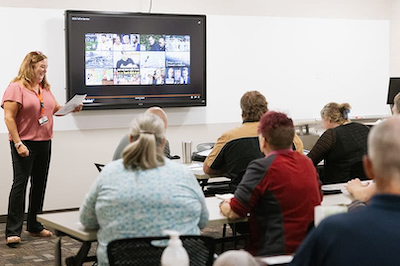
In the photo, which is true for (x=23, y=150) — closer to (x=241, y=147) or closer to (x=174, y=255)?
(x=241, y=147)

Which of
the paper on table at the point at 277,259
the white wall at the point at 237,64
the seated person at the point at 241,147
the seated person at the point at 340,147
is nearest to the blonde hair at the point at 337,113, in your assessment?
the seated person at the point at 340,147

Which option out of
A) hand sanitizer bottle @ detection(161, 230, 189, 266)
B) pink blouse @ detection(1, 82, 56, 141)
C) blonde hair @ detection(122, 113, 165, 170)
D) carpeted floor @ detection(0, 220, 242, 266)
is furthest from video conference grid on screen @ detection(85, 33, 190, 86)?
hand sanitizer bottle @ detection(161, 230, 189, 266)

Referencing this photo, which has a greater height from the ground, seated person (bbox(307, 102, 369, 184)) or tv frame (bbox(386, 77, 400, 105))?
tv frame (bbox(386, 77, 400, 105))

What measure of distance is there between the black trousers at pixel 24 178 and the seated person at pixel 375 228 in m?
4.60

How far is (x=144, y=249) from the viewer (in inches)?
114

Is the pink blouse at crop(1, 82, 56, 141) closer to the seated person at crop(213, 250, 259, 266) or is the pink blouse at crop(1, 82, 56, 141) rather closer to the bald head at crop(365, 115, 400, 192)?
the seated person at crop(213, 250, 259, 266)

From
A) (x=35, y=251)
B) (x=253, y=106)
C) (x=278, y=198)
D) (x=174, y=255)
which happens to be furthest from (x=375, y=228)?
(x=35, y=251)

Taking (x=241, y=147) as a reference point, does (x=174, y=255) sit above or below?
below

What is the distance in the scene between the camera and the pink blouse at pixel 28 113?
19.0 feet

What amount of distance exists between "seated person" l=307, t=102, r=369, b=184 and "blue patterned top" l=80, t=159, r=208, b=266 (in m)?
2.44

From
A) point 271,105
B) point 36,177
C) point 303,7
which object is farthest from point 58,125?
point 303,7

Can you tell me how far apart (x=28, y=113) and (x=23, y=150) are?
35 cm

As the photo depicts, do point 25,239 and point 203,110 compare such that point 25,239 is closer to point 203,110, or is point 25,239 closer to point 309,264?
point 203,110

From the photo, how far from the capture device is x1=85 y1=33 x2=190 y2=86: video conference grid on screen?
23.9 feet
